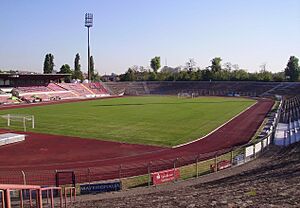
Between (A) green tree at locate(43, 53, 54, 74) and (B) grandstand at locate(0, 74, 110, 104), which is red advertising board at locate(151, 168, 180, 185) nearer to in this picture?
(B) grandstand at locate(0, 74, 110, 104)

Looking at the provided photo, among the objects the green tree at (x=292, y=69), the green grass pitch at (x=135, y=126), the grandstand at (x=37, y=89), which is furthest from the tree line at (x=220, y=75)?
the green grass pitch at (x=135, y=126)

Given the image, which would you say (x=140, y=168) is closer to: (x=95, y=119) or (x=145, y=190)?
(x=145, y=190)

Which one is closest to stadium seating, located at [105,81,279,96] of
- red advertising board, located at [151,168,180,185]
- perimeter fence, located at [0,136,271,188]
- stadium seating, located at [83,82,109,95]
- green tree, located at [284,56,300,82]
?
stadium seating, located at [83,82,109,95]

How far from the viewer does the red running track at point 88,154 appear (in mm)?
22469

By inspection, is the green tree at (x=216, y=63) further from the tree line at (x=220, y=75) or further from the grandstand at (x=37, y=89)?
the grandstand at (x=37, y=89)

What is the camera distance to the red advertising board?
18891 mm

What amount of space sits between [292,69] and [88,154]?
11367 centimetres

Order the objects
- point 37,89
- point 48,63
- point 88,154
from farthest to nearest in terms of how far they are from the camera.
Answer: point 48,63, point 37,89, point 88,154

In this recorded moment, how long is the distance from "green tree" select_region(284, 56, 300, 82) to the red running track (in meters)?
96.6

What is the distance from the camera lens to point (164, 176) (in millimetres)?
19312

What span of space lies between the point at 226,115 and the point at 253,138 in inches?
732

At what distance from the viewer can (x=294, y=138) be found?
1198 inches

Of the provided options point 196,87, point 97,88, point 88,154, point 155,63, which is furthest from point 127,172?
point 155,63

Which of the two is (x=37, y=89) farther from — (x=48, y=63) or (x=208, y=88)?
(x=208, y=88)
